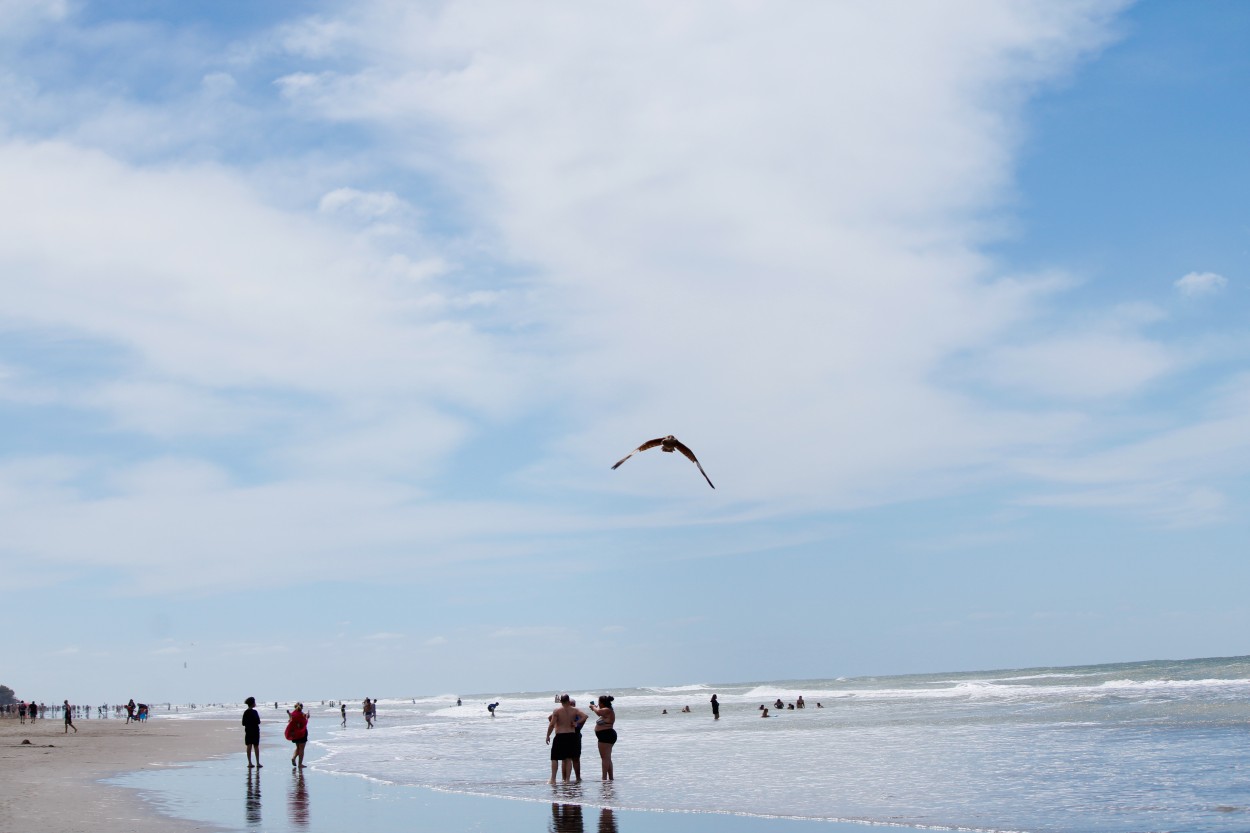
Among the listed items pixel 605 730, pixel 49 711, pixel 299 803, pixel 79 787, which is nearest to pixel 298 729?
pixel 79 787

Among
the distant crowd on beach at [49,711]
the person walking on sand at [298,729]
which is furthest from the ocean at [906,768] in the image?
the distant crowd on beach at [49,711]

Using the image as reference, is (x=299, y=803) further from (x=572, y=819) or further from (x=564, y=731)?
(x=572, y=819)

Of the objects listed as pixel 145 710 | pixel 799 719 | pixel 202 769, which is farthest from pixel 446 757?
pixel 145 710

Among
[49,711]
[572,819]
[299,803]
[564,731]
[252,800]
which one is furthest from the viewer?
[49,711]

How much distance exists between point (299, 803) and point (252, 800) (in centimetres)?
84

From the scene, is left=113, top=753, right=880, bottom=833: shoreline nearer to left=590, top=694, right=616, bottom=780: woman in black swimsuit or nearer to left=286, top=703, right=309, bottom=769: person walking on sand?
left=590, top=694, right=616, bottom=780: woman in black swimsuit

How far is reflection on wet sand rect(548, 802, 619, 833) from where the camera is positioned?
1148 centimetres

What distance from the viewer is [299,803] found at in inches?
556

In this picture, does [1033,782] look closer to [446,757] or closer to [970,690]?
[446,757]

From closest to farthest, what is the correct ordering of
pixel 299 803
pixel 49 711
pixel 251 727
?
1. pixel 299 803
2. pixel 251 727
3. pixel 49 711

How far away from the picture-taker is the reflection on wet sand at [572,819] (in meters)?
11.5

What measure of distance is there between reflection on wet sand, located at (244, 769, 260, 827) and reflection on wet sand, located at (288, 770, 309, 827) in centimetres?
42

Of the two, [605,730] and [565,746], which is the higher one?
[605,730]

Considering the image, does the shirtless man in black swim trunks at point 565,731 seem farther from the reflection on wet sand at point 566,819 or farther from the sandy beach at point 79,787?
the sandy beach at point 79,787
